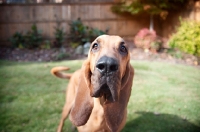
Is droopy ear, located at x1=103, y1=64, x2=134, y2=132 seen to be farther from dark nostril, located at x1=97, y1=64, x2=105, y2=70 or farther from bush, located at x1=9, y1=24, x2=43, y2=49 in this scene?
bush, located at x1=9, y1=24, x2=43, y2=49

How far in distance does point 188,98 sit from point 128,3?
7320 millimetres

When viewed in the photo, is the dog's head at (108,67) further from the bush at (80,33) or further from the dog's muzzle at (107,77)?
the bush at (80,33)

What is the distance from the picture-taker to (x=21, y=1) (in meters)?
10.9

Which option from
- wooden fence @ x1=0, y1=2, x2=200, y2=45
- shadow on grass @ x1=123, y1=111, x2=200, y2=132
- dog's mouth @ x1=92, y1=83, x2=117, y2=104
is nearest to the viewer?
dog's mouth @ x1=92, y1=83, x2=117, y2=104

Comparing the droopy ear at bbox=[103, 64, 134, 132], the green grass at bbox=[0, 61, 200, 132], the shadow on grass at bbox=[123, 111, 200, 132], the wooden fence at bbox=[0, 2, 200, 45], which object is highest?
the wooden fence at bbox=[0, 2, 200, 45]

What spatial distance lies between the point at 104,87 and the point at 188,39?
22.2 feet

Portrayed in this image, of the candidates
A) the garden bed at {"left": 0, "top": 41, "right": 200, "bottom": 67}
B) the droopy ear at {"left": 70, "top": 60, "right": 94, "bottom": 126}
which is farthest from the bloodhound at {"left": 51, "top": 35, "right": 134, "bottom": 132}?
the garden bed at {"left": 0, "top": 41, "right": 200, "bottom": 67}

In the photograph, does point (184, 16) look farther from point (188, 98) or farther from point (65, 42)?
point (188, 98)

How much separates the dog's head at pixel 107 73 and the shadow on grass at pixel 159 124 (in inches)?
56.0

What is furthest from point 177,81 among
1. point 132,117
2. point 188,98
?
point 132,117

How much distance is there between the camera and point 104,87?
86.4 inches

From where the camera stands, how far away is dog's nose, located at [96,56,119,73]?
2.05 metres

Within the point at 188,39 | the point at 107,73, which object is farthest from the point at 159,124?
the point at 188,39

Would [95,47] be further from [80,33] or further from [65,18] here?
[65,18]
